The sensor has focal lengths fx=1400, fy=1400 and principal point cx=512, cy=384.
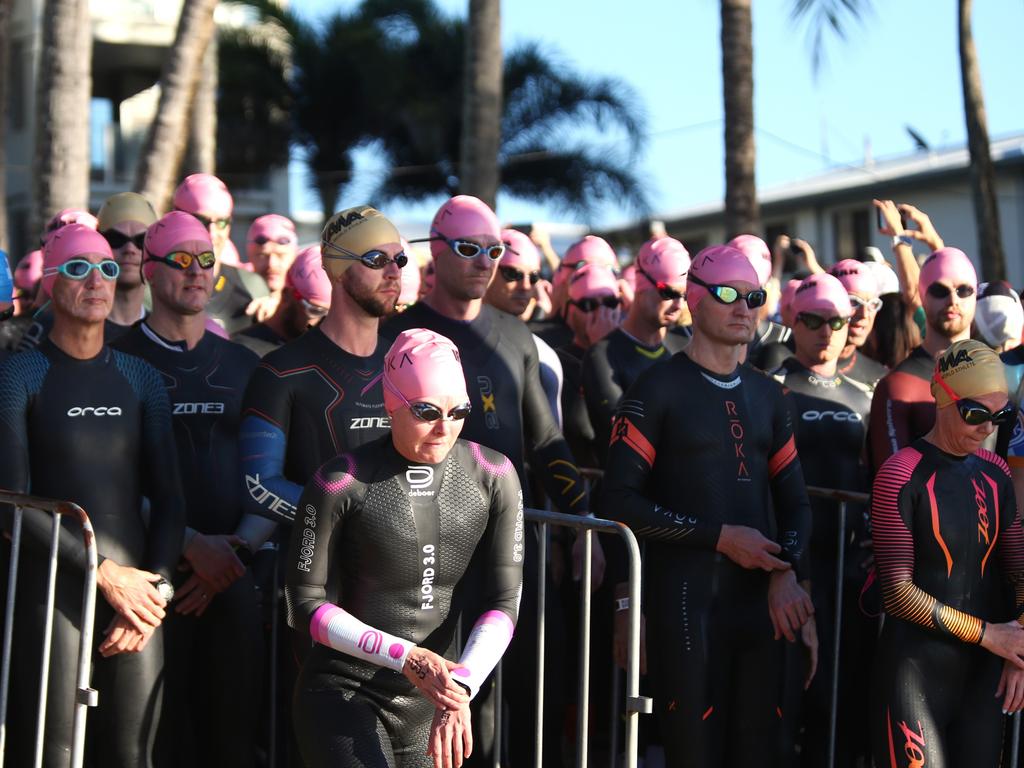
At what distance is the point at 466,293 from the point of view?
5.99m

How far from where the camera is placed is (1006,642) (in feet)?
16.9

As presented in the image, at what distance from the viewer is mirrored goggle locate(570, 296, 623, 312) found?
8.08m

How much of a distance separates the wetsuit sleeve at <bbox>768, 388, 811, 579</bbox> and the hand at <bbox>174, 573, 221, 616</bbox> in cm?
224

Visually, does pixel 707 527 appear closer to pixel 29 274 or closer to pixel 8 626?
pixel 8 626

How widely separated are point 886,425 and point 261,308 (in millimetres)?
3531

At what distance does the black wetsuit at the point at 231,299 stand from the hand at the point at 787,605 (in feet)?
11.7

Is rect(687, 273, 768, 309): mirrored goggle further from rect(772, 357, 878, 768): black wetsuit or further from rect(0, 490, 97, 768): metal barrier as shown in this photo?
rect(0, 490, 97, 768): metal barrier

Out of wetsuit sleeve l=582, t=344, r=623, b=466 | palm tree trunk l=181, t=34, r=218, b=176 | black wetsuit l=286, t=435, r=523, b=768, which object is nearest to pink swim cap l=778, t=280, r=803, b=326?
wetsuit sleeve l=582, t=344, r=623, b=466

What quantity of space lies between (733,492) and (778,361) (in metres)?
2.20

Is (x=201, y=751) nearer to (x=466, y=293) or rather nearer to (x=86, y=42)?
(x=466, y=293)

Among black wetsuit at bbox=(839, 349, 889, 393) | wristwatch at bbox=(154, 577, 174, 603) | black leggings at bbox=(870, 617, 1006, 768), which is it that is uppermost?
black wetsuit at bbox=(839, 349, 889, 393)

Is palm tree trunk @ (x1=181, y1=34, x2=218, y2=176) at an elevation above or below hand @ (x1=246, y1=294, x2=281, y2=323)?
above

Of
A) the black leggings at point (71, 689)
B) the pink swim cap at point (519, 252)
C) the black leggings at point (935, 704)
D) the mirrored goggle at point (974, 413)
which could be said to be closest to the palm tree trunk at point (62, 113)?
the pink swim cap at point (519, 252)

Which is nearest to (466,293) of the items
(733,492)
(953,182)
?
(733,492)
